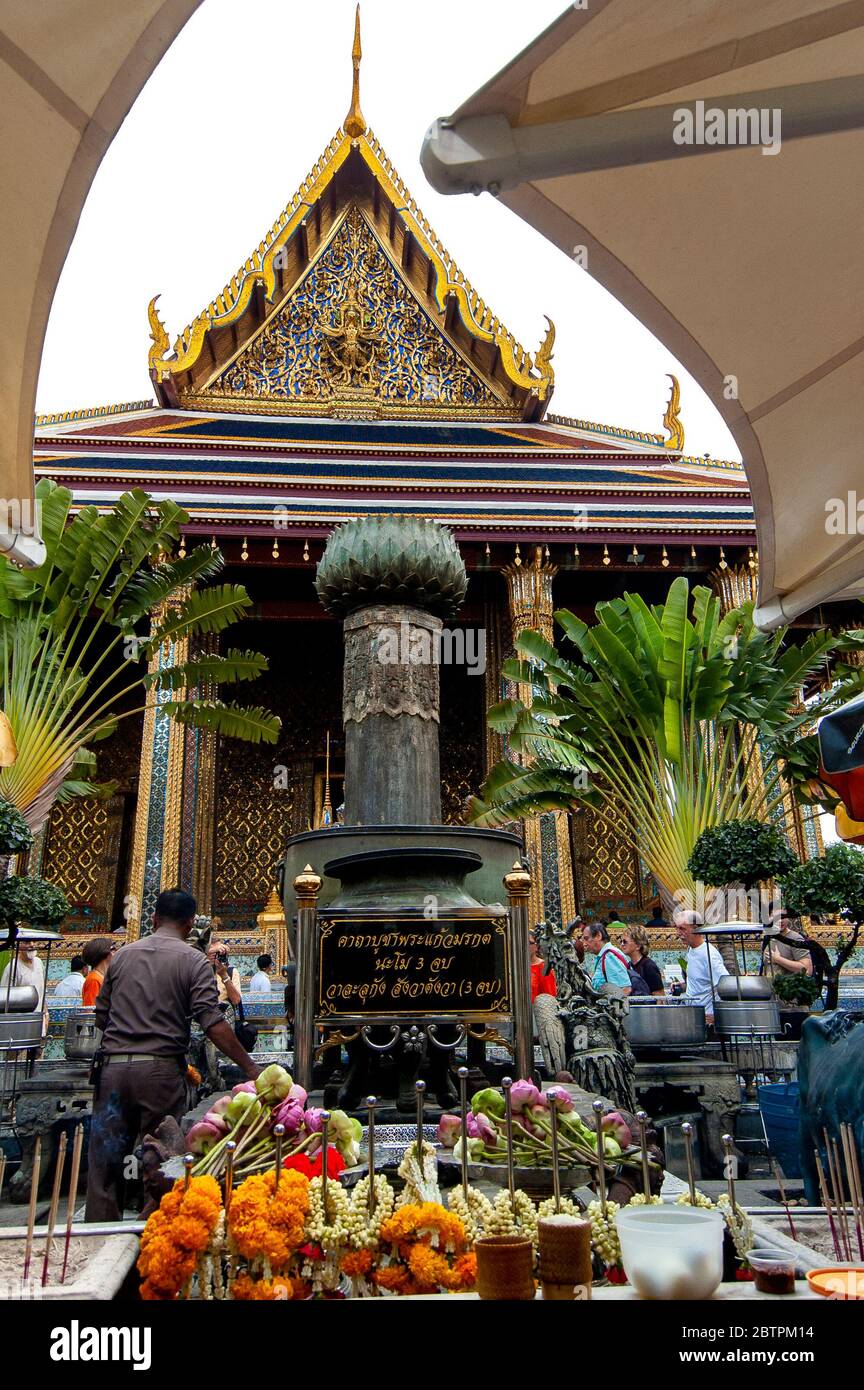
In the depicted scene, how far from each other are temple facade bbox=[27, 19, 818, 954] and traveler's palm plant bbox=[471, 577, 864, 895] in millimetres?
1568

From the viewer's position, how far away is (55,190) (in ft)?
7.15

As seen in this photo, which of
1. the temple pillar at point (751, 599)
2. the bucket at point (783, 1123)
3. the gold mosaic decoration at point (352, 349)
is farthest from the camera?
the gold mosaic decoration at point (352, 349)

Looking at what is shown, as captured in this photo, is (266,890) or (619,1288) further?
(266,890)

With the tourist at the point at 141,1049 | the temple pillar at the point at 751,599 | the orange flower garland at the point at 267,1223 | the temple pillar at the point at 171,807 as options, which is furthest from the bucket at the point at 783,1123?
the temple pillar at the point at 751,599

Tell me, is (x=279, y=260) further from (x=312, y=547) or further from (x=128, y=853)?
(x=128, y=853)

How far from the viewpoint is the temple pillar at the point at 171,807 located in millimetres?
10953

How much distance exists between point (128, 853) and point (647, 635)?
8.28 m

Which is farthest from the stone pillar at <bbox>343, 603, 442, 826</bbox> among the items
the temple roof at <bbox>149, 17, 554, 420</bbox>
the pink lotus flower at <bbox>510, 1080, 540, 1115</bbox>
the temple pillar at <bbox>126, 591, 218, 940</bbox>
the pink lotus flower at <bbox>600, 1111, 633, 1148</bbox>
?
the temple roof at <bbox>149, 17, 554, 420</bbox>

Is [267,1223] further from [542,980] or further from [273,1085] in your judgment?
[542,980]

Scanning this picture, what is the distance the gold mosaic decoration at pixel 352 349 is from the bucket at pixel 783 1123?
11552 millimetres

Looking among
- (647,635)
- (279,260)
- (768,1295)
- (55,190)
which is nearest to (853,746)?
(768,1295)

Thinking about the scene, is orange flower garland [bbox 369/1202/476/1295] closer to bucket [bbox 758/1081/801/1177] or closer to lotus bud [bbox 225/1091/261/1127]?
lotus bud [bbox 225/1091/261/1127]

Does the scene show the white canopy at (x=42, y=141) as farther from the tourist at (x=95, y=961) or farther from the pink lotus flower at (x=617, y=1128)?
the tourist at (x=95, y=961)

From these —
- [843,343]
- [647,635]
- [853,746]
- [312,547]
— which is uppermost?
[312,547]
